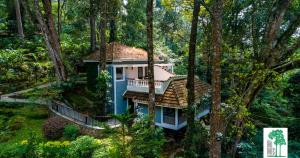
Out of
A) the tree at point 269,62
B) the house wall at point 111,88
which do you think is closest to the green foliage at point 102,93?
the house wall at point 111,88

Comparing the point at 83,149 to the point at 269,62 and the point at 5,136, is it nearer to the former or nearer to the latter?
the point at 5,136

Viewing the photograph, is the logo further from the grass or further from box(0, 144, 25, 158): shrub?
the grass

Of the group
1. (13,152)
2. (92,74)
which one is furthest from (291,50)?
(92,74)

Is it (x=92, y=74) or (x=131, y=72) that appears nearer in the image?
(x=92, y=74)

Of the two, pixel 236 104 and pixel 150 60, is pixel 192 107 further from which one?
Answer: pixel 236 104

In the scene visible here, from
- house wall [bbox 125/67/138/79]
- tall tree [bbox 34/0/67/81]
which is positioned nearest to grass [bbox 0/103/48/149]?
tall tree [bbox 34/0/67/81]

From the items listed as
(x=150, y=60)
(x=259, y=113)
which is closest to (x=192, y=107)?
(x=150, y=60)

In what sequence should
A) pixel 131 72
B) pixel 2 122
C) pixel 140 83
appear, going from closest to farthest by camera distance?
pixel 2 122 < pixel 140 83 < pixel 131 72

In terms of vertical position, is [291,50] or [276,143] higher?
[291,50]
